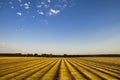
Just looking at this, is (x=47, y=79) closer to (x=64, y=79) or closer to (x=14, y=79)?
(x=64, y=79)

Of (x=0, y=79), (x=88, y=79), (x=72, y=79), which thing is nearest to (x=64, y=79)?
(x=72, y=79)

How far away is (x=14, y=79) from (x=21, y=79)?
12.2 inches

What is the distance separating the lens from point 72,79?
6828 millimetres

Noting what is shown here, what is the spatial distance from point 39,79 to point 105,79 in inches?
115

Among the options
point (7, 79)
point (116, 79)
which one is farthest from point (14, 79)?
point (116, 79)

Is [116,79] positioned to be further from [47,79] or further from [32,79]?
[32,79]

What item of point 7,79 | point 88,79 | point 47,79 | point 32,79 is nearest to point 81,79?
point 88,79

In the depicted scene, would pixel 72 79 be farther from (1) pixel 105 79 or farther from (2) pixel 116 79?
(2) pixel 116 79

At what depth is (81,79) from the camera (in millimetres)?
6801

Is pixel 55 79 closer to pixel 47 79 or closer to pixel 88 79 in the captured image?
pixel 47 79

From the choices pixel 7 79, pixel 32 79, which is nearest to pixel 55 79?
pixel 32 79

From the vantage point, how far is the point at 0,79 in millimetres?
6832

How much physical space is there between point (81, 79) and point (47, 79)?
1.51m

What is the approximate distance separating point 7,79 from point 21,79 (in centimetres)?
61
